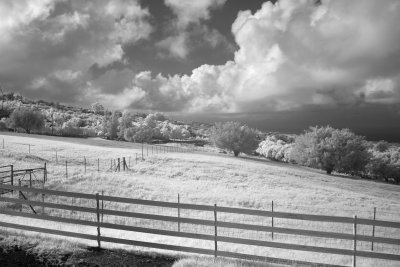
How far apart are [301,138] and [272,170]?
784 inches

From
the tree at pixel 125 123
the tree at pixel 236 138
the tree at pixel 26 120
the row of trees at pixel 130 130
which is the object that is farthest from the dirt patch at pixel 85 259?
the tree at pixel 26 120

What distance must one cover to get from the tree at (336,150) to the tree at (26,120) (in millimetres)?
98004

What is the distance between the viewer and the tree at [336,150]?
65.2m

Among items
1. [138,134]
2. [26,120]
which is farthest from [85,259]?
[26,120]

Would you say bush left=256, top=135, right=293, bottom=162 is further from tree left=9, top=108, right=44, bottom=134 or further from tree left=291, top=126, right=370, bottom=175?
tree left=9, top=108, right=44, bottom=134

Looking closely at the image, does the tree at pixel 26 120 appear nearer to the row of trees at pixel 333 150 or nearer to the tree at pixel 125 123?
Result: the tree at pixel 125 123

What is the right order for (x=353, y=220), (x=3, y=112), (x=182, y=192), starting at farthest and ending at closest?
(x=3, y=112) < (x=182, y=192) < (x=353, y=220)

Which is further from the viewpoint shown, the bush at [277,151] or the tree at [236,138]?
the bush at [277,151]

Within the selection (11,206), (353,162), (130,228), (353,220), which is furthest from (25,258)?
(353,162)

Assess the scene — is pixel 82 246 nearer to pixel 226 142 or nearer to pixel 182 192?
pixel 182 192

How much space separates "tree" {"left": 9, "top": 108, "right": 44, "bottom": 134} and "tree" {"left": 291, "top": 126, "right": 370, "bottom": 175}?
9800 cm

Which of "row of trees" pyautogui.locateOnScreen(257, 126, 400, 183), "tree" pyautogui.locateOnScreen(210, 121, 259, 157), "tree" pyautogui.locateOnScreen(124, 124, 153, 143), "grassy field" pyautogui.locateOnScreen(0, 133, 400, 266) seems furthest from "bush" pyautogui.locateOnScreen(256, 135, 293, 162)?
"grassy field" pyautogui.locateOnScreen(0, 133, 400, 266)

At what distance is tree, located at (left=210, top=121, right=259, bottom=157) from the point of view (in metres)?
81.9

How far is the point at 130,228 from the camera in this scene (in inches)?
460
